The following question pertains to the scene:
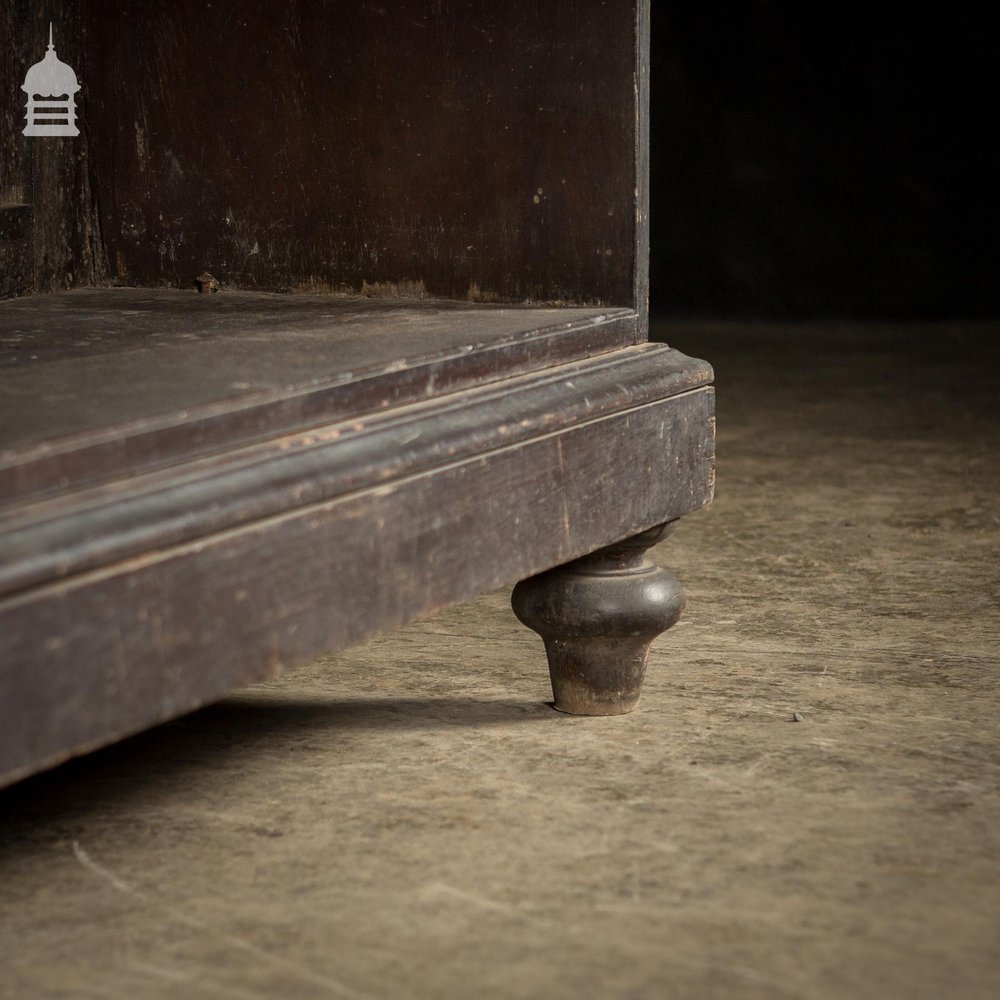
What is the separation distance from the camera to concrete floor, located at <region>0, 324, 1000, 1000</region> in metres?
1.06

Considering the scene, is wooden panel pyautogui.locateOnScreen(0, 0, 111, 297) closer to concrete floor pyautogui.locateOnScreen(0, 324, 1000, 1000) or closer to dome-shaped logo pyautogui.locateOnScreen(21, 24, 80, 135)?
dome-shaped logo pyautogui.locateOnScreen(21, 24, 80, 135)

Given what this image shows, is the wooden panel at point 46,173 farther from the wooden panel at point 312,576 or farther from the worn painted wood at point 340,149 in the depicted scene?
the wooden panel at point 312,576

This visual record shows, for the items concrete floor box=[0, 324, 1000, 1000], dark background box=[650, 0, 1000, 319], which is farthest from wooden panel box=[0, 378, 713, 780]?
dark background box=[650, 0, 1000, 319]

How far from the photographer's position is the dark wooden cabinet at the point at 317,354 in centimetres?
97

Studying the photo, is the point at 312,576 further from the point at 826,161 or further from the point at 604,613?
the point at 826,161

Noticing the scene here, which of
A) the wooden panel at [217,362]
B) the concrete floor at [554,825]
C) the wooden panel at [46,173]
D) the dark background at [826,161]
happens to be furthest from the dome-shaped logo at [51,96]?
the dark background at [826,161]

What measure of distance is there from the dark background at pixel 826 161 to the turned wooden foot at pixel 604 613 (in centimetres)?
390

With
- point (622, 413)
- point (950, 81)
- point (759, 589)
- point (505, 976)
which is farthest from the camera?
point (950, 81)

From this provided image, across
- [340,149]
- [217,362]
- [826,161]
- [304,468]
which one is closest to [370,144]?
[340,149]

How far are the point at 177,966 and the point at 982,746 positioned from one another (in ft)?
2.47

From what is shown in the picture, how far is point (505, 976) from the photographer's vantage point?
1.04 m

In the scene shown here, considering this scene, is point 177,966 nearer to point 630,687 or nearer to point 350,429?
point 350,429

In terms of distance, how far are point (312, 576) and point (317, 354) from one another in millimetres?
233

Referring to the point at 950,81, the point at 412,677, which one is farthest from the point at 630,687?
the point at 950,81
